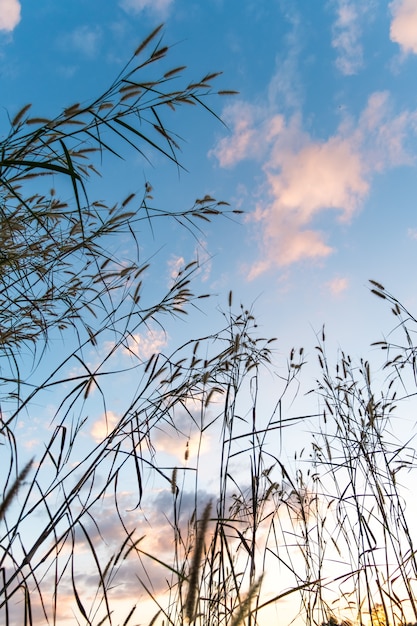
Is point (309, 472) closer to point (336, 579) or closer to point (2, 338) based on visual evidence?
point (336, 579)

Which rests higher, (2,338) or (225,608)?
(2,338)

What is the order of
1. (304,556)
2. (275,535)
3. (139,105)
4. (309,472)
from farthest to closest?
1. (309,472)
2. (304,556)
3. (275,535)
4. (139,105)

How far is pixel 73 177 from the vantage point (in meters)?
1.25

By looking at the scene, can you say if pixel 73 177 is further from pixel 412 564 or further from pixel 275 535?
pixel 412 564

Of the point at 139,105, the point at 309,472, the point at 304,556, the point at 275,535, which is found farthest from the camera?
the point at 309,472

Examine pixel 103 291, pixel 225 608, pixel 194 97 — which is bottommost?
pixel 225 608

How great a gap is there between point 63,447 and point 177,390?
522 mm

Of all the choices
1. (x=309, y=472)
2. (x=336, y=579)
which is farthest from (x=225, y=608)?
(x=309, y=472)

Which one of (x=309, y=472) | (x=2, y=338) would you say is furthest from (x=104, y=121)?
(x=309, y=472)

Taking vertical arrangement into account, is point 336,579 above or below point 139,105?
below

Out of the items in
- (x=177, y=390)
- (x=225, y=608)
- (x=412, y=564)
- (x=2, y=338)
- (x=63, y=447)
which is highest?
A: (x=2, y=338)

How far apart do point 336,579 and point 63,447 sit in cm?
120

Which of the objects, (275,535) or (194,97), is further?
(275,535)

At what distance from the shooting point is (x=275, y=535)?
2279mm
